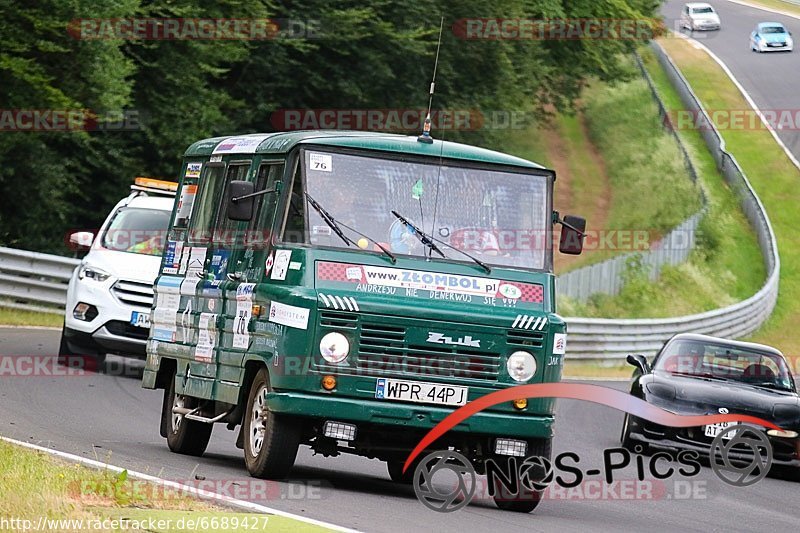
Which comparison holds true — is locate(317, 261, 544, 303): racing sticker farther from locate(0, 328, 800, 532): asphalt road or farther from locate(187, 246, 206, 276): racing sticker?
locate(187, 246, 206, 276): racing sticker

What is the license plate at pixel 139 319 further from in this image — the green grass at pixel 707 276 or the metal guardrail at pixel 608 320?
the green grass at pixel 707 276

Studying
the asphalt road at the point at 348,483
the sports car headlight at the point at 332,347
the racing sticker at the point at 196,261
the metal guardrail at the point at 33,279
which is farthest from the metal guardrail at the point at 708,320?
the sports car headlight at the point at 332,347

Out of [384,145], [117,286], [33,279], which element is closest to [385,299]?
[384,145]

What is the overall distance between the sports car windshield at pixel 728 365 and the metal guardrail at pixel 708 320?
1193 cm

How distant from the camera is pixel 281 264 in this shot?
11.1 meters

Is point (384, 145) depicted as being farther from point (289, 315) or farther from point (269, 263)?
point (289, 315)

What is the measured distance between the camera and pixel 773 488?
15.2 m

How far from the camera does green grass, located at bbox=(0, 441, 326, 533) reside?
826 cm

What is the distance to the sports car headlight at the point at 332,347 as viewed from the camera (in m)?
10.6

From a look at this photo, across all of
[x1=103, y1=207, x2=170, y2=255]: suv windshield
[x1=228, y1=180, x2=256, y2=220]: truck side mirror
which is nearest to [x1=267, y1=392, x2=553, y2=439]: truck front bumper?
[x1=228, y1=180, x2=256, y2=220]: truck side mirror

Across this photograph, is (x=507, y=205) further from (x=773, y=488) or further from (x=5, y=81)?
(x=5, y=81)

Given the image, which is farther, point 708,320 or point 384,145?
point 708,320

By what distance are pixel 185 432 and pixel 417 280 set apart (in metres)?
3.17

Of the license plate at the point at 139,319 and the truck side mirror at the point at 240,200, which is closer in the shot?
the truck side mirror at the point at 240,200
